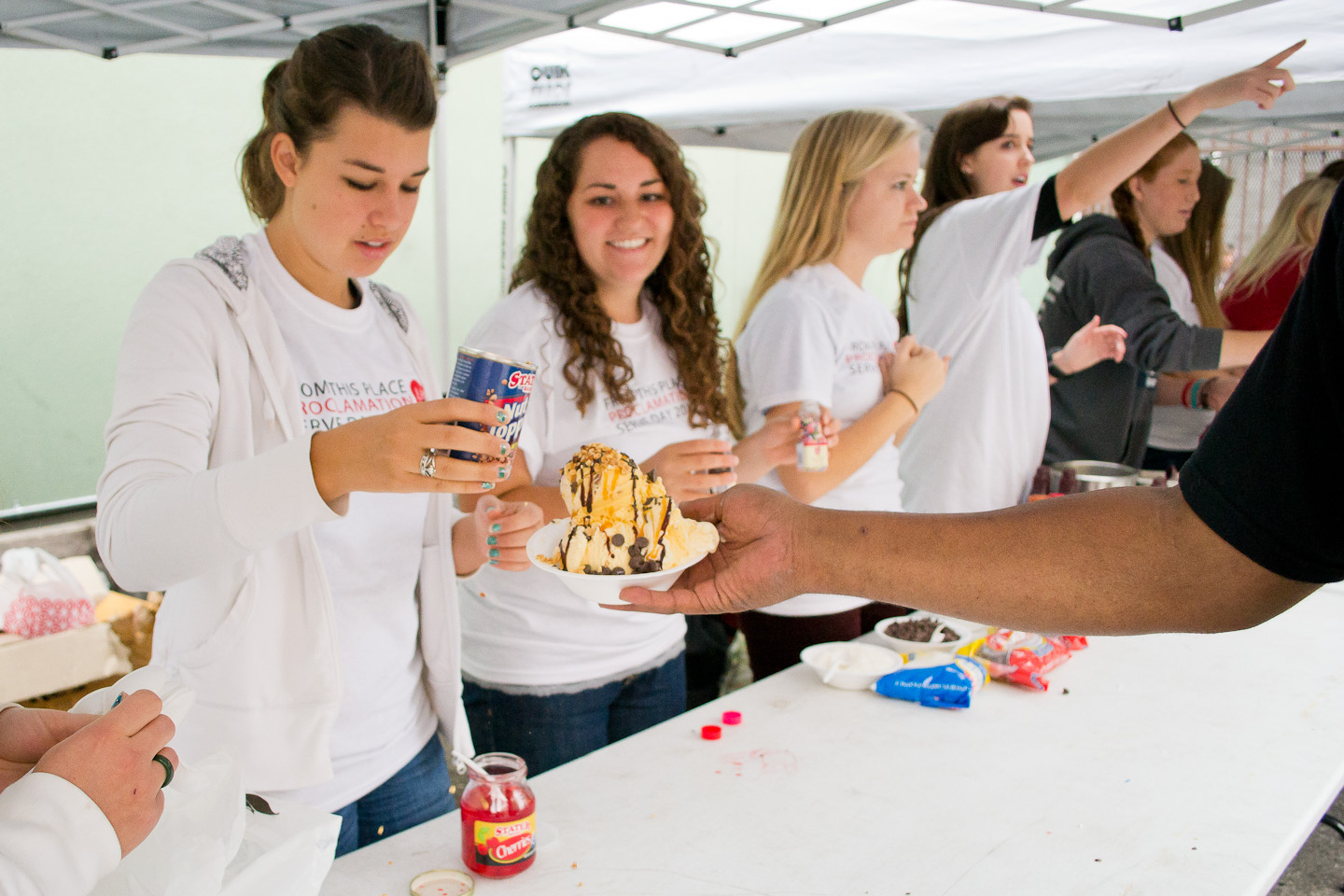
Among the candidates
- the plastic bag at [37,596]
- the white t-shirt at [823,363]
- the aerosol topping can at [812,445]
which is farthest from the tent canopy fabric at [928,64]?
the plastic bag at [37,596]

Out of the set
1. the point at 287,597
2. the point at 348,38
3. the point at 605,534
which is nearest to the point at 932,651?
the point at 605,534

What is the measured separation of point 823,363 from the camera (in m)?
2.76

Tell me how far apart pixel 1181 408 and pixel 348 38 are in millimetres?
4435

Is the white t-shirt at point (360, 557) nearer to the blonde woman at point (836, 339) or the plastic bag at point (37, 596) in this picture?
the blonde woman at point (836, 339)

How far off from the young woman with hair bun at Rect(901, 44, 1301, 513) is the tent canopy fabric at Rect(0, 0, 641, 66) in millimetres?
1366

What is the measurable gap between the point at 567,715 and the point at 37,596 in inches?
93.2

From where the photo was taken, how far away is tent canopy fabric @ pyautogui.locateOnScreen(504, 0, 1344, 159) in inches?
138

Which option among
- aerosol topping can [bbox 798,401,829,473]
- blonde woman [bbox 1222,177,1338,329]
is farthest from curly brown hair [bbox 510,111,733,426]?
blonde woman [bbox 1222,177,1338,329]

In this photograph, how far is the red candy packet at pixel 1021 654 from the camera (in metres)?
2.28

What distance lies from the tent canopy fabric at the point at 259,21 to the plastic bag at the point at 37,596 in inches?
73.8

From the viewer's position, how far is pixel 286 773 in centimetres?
164

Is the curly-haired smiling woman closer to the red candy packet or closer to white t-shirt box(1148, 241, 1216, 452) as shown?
the red candy packet

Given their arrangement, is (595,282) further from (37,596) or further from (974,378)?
(37,596)

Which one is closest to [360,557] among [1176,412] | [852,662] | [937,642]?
[852,662]
